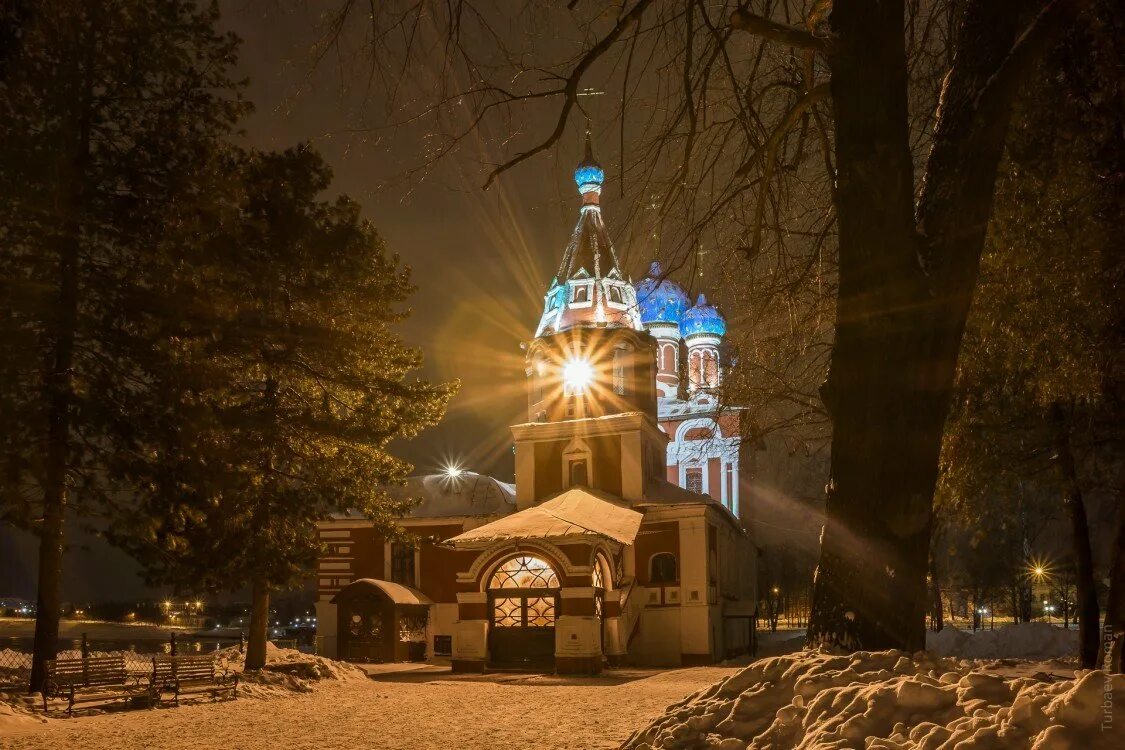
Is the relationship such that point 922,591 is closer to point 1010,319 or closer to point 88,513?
point 1010,319

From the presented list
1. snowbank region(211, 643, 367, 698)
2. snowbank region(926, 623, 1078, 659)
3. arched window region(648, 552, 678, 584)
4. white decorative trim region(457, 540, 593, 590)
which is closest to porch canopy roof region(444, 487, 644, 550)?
white decorative trim region(457, 540, 593, 590)

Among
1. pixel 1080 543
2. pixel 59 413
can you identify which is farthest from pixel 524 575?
pixel 59 413

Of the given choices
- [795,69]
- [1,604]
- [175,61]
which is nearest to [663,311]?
[175,61]

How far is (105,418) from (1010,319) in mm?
13022

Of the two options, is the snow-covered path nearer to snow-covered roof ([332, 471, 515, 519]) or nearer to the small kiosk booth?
the small kiosk booth

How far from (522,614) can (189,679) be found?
1303cm

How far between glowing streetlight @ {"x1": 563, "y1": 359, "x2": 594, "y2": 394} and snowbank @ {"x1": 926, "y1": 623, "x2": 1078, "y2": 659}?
15334 millimetres

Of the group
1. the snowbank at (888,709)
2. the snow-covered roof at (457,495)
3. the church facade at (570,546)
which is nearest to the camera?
the snowbank at (888,709)

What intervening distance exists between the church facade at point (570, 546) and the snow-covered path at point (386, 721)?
699cm

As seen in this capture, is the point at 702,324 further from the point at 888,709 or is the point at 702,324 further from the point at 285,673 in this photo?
the point at 888,709

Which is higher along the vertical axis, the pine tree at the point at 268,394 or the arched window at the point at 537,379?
the arched window at the point at 537,379

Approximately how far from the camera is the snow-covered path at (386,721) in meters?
11.3

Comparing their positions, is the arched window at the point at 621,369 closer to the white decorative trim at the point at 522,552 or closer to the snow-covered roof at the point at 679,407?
the white decorative trim at the point at 522,552

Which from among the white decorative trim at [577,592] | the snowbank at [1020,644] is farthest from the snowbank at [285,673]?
the snowbank at [1020,644]
